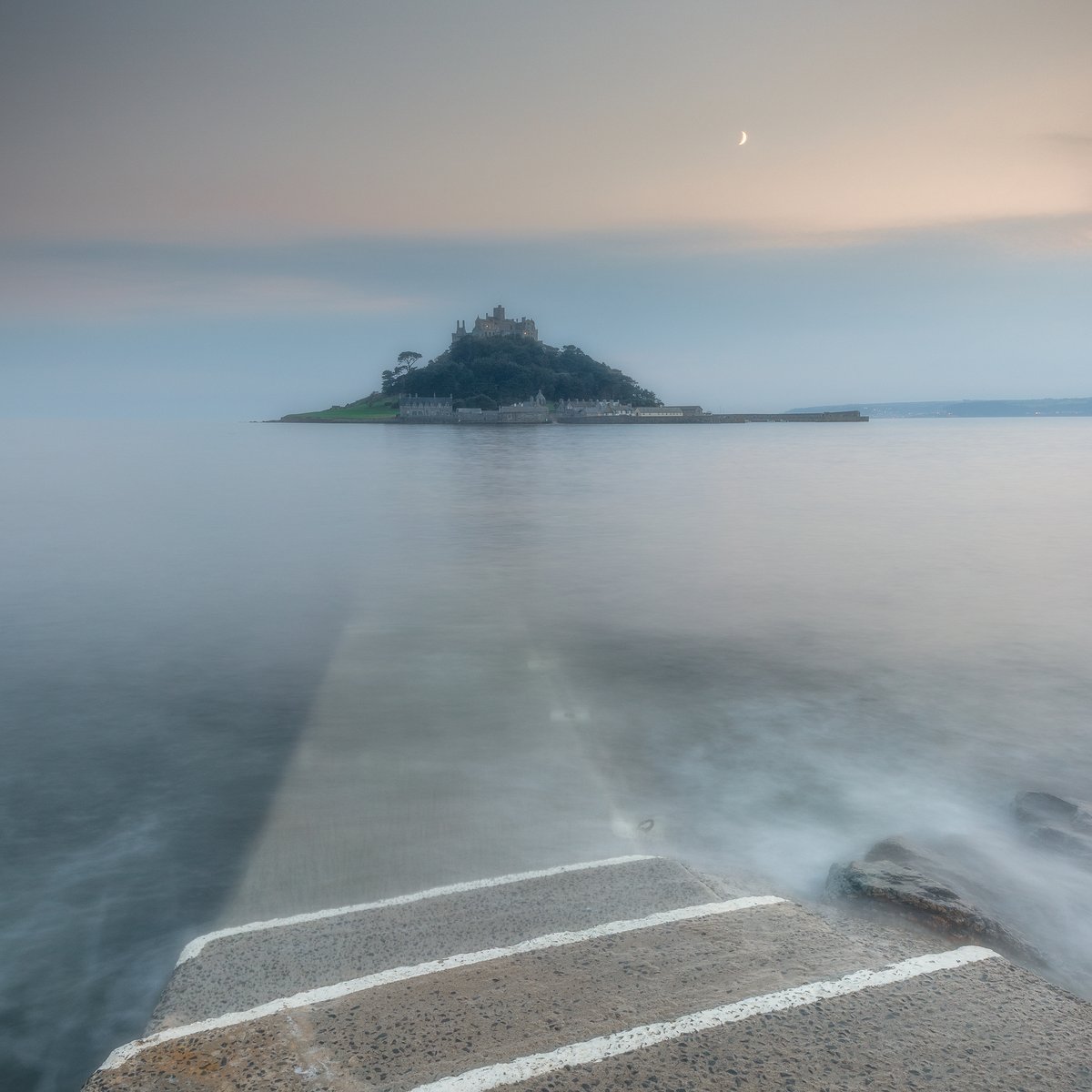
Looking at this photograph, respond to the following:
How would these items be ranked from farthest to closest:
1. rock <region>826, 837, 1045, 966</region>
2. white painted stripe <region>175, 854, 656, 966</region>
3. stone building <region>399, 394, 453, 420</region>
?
1. stone building <region>399, 394, 453, 420</region>
2. rock <region>826, 837, 1045, 966</region>
3. white painted stripe <region>175, 854, 656, 966</region>

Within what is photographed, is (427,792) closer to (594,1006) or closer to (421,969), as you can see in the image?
(421,969)

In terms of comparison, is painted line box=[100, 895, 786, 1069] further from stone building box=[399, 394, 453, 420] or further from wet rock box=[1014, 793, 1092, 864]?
stone building box=[399, 394, 453, 420]

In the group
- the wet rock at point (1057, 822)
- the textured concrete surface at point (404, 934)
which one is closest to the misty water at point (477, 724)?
the wet rock at point (1057, 822)

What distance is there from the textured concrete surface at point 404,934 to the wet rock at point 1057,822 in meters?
2.99

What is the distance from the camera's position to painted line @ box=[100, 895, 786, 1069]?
3.68m

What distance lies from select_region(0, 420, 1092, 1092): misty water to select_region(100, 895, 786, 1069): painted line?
67 cm

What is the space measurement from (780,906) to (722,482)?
42.9 metres

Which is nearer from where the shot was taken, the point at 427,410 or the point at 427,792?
the point at 427,792

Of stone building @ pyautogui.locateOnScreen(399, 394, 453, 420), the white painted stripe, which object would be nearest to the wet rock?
the white painted stripe

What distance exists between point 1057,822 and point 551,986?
4.75 metres

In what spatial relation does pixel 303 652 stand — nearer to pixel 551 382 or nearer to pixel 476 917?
pixel 476 917

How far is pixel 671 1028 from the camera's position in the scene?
11.6 feet

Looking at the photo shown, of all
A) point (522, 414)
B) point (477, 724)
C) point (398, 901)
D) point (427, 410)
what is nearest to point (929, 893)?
point (398, 901)

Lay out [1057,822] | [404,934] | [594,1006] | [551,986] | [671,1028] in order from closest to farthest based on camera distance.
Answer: [671,1028] → [594,1006] → [551,986] → [404,934] → [1057,822]
